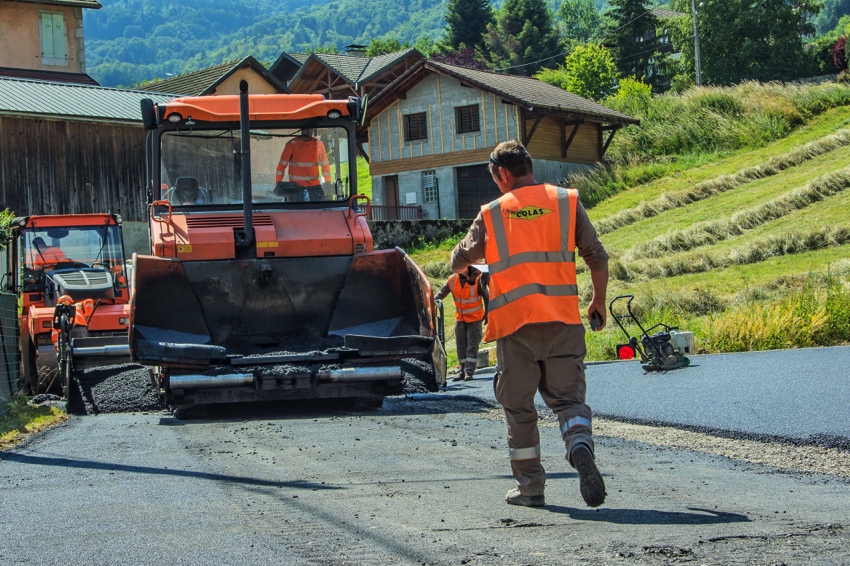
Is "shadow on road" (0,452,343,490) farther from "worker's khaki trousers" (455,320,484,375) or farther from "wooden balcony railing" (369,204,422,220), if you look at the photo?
"wooden balcony railing" (369,204,422,220)

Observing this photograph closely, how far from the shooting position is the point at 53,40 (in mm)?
39844

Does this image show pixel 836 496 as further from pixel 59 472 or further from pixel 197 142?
pixel 197 142

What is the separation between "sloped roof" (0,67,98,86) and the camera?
38062mm

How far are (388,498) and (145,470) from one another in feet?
6.09

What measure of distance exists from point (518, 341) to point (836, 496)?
1709 mm

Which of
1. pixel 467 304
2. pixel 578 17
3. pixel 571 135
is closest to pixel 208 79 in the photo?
pixel 571 135

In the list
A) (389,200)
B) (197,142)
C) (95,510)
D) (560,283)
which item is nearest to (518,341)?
(560,283)

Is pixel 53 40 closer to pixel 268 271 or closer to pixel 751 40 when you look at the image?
pixel 751 40

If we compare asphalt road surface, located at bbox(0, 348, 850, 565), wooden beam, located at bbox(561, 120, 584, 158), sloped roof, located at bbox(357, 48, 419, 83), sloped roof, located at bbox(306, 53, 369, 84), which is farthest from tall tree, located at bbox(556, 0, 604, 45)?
asphalt road surface, located at bbox(0, 348, 850, 565)

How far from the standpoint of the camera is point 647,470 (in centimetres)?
619

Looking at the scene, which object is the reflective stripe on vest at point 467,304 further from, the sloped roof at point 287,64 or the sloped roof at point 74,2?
the sloped roof at point 287,64

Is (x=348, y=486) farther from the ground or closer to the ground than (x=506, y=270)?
closer to the ground

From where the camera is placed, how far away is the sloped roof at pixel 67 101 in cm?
2875

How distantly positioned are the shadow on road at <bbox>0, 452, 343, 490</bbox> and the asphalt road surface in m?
0.02
